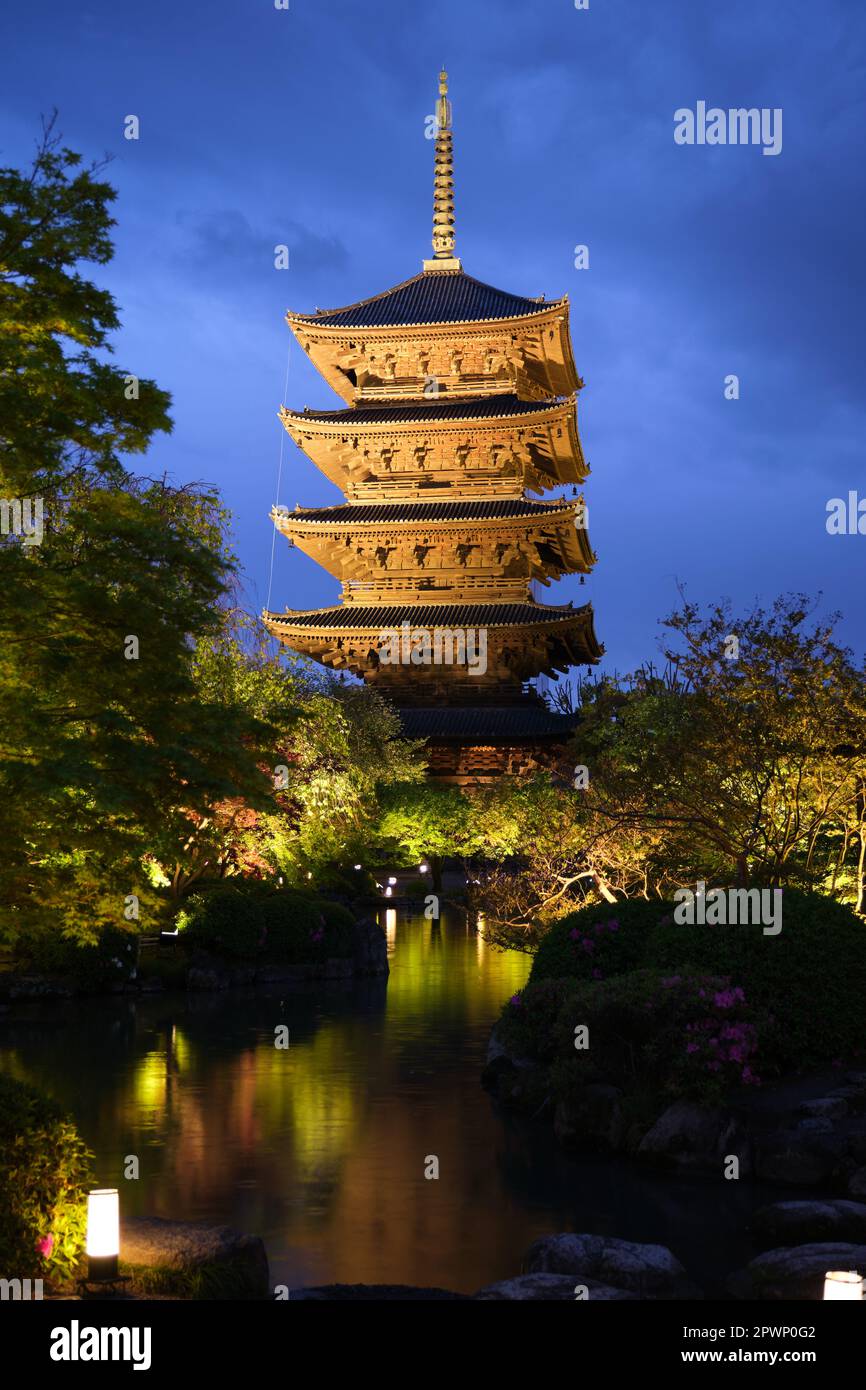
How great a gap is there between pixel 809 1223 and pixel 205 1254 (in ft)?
15.5

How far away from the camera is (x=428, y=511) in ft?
159

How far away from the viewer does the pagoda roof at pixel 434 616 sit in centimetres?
4622

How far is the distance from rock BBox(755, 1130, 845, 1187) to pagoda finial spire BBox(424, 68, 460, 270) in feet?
156

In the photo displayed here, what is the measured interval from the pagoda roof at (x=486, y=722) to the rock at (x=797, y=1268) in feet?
118

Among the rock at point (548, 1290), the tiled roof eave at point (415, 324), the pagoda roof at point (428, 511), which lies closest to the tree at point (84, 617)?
the rock at point (548, 1290)

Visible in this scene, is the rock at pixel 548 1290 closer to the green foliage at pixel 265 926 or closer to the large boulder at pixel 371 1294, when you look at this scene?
the large boulder at pixel 371 1294

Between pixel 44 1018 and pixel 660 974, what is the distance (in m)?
11.9

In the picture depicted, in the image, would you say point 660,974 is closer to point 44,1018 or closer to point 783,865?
point 783,865

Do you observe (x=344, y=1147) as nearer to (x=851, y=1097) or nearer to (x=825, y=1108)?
(x=825, y=1108)

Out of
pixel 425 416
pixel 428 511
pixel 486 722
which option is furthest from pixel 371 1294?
pixel 425 416

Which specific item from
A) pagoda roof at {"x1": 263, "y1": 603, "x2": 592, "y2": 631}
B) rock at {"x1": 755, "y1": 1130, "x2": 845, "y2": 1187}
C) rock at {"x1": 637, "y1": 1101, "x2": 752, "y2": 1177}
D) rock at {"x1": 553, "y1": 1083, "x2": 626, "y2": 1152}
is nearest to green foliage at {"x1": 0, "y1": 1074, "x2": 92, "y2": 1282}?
rock at {"x1": 637, "y1": 1101, "x2": 752, "y2": 1177}

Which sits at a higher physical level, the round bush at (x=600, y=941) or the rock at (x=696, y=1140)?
the round bush at (x=600, y=941)

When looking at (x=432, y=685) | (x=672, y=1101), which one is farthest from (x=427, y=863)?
(x=672, y=1101)

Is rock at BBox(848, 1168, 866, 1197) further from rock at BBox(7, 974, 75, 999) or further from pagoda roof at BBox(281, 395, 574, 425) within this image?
pagoda roof at BBox(281, 395, 574, 425)
